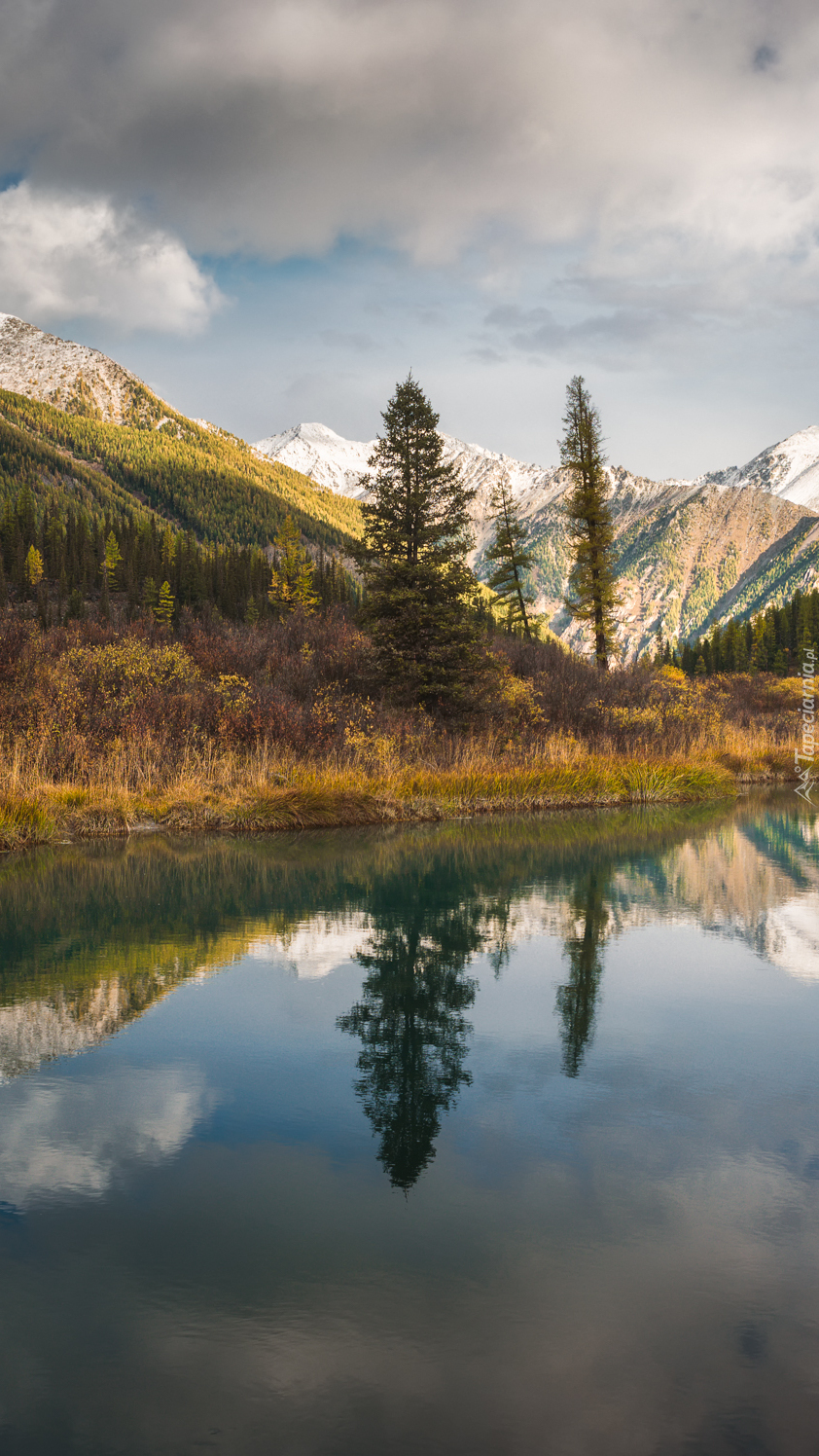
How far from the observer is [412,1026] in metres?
6.06

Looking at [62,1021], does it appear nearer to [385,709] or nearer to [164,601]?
[385,709]

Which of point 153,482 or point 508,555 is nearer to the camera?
point 508,555

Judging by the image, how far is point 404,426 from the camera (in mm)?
23594

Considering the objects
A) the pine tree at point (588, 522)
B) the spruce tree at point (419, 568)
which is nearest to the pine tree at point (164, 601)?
the pine tree at point (588, 522)

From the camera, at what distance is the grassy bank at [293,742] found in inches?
592

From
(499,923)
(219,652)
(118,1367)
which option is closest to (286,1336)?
(118,1367)

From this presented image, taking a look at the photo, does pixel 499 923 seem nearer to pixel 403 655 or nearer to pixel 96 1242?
pixel 96 1242

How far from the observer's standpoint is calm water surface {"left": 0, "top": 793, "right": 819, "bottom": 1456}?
8.67 ft

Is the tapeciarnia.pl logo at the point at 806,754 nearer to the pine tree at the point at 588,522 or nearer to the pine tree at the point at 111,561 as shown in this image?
the pine tree at the point at 588,522

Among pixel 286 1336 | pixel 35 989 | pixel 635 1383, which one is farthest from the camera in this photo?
pixel 35 989

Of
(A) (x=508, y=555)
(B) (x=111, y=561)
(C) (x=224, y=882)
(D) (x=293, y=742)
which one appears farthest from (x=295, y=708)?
(B) (x=111, y=561)

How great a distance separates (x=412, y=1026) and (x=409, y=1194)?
228 centimetres

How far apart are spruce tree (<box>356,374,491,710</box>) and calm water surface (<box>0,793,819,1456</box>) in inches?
533

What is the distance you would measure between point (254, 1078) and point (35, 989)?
254cm
